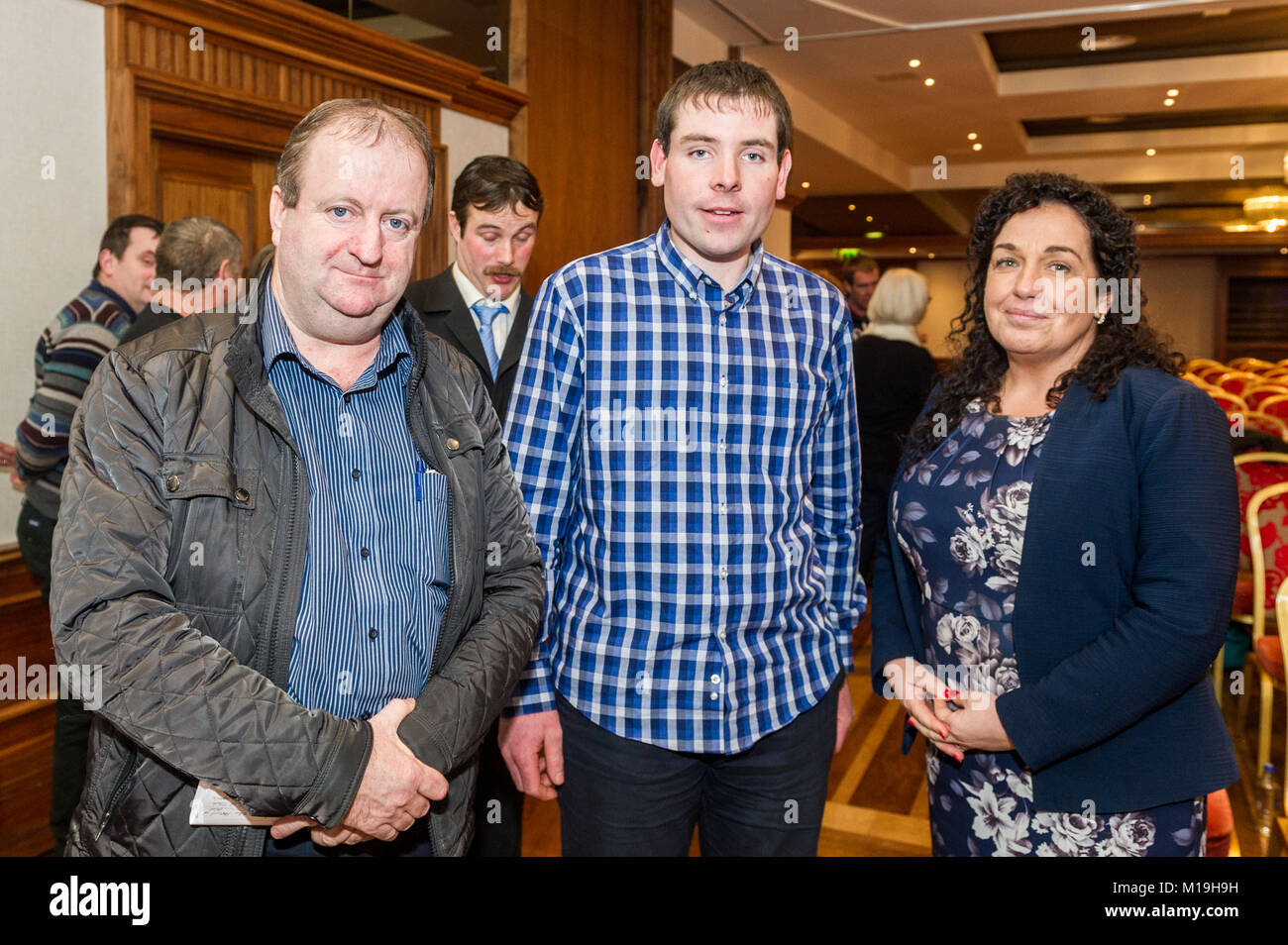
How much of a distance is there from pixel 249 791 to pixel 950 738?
1.07 metres

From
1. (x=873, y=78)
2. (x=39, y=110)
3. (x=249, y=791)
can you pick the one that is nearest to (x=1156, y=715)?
(x=249, y=791)

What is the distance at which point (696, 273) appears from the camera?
5.52ft

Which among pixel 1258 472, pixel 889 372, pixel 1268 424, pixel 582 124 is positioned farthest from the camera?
pixel 582 124

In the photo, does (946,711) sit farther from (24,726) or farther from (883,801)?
(24,726)

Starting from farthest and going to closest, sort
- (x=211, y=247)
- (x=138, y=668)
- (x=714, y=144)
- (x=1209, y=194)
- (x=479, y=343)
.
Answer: (x=1209, y=194) → (x=211, y=247) → (x=479, y=343) → (x=714, y=144) → (x=138, y=668)

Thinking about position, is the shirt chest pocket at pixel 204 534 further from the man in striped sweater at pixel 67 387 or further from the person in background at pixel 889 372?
the person in background at pixel 889 372

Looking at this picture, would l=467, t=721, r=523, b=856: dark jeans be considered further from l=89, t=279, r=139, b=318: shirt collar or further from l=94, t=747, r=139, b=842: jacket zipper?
l=89, t=279, r=139, b=318: shirt collar

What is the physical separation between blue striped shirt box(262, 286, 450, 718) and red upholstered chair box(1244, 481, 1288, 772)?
3.10 meters

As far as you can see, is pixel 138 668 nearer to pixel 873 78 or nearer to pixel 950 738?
pixel 950 738

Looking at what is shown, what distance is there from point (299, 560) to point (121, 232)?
2.38m

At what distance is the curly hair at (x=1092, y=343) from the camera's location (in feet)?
5.15

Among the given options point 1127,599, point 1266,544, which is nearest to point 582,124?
point 1266,544

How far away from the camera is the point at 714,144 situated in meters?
1.60

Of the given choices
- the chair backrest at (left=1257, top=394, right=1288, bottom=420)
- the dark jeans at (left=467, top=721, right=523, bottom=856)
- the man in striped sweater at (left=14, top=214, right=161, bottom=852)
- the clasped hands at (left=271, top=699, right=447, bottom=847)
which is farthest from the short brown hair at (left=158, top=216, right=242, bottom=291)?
the chair backrest at (left=1257, top=394, right=1288, bottom=420)
